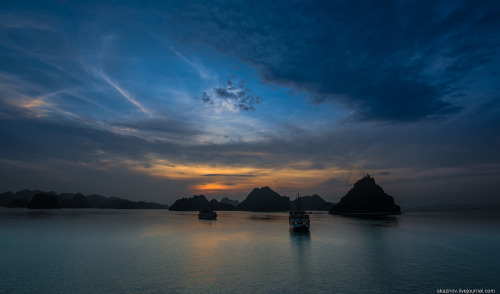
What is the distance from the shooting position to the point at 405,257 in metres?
46.8

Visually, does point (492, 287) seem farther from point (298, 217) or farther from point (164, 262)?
point (298, 217)

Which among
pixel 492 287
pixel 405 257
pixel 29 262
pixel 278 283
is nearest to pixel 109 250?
pixel 29 262

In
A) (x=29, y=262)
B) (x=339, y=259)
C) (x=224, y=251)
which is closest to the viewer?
(x=29, y=262)

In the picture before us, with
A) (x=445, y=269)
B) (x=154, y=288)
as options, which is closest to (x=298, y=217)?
(x=445, y=269)

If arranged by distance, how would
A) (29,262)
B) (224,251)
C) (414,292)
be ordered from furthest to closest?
1. (224,251)
2. (29,262)
3. (414,292)

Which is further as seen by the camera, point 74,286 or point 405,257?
point 405,257

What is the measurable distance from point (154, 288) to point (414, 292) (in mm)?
27767

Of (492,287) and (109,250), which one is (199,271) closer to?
(109,250)

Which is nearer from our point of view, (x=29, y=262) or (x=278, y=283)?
(x=278, y=283)

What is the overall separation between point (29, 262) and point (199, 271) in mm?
Answer: 27646

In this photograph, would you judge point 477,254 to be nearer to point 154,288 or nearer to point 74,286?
point 154,288

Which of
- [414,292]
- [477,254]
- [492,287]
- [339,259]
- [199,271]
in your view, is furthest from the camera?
[477,254]

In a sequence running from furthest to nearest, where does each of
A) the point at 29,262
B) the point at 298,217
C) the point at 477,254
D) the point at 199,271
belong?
the point at 298,217 → the point at 477,254 → the point at 29,262 → the point at 199,271

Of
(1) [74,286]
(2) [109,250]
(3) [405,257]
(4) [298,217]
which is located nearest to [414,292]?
(3) [405,257]
